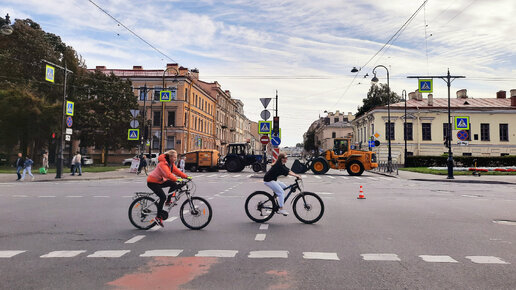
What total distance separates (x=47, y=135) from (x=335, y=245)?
39540 millimetres

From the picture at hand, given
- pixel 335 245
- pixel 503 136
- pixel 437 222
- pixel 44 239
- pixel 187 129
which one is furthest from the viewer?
pixel 187 129

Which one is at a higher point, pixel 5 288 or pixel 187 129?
pixel 187 129

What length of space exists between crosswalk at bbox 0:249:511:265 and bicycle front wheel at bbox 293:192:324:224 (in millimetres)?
2735

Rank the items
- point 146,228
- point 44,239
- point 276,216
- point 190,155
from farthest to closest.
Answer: point 190,155
point 276,216
point 146,228
point 44,239

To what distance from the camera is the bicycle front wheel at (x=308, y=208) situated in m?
A: 8.41

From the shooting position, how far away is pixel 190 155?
3391 centimetres

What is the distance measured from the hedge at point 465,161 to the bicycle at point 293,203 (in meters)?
35.5

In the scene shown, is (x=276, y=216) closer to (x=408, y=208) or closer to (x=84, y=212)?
(x=408, y=208)

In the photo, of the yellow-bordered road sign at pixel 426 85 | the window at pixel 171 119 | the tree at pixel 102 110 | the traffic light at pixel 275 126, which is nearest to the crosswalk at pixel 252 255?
the yellow-bordered road sign at pixel 426 85

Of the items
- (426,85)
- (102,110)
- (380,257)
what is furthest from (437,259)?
(102,110)

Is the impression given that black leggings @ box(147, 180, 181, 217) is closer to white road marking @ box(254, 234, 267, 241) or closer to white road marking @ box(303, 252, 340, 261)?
white road marking @ box(254, 234, 267, 241)

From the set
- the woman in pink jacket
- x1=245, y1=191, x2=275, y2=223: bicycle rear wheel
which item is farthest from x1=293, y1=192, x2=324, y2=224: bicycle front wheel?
the woman in pink jacket

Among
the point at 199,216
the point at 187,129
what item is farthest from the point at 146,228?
the point at 187,129

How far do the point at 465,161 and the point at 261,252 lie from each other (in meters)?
41.3
